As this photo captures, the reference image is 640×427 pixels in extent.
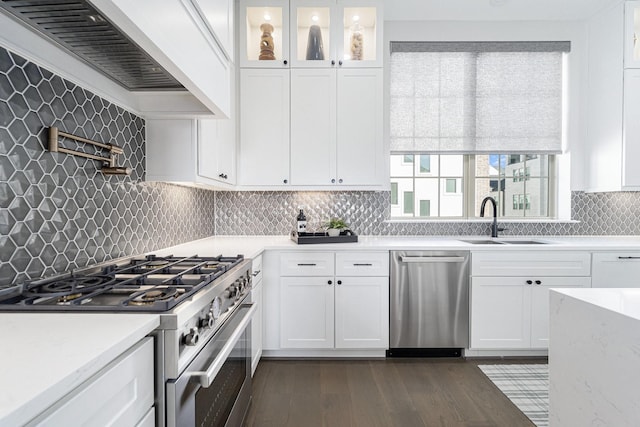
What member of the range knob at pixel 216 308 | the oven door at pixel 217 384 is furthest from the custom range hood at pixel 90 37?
the oven door at pixel 217 384

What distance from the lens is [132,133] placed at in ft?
6.18

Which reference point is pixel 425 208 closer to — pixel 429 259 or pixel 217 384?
pixel 429 259

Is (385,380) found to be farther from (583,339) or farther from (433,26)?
(433,26)

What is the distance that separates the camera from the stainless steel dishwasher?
2.66m

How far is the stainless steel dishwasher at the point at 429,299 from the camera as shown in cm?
266

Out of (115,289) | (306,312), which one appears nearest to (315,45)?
(306,312)

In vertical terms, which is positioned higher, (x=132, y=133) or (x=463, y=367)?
(x=132, y=133)

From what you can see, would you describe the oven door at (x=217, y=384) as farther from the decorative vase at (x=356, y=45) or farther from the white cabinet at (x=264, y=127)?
the decorative vase at (x=356, y=45)

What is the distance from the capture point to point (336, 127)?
2922 millimetres

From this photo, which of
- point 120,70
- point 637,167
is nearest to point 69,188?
point 120,70

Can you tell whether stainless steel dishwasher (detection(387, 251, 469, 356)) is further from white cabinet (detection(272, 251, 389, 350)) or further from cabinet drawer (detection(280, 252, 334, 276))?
cabinet drawer (detection(280, 252, 334, 276))

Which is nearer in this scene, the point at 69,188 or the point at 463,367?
the point at 69,188

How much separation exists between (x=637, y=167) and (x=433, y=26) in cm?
210

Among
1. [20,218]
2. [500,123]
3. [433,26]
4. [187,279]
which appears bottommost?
[187,279]
